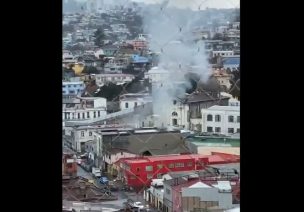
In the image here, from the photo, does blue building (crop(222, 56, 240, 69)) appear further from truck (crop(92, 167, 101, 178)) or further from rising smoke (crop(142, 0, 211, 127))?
truck (crop(92, 167, 101, 178))

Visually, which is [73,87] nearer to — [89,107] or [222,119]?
[89,107]

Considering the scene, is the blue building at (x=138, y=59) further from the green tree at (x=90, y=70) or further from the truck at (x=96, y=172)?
the truck at (x=96, y=172)

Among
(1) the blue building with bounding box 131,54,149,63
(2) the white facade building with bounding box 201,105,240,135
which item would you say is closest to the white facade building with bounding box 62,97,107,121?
(1) the blue building with bounding box 131,54,149,63

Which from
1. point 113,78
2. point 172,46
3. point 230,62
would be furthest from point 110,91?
point 230,62

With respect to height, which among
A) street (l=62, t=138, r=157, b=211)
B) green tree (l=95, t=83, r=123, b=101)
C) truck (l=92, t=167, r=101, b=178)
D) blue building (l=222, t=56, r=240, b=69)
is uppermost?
blue building (l=222, t=56, r=240, b=69)
